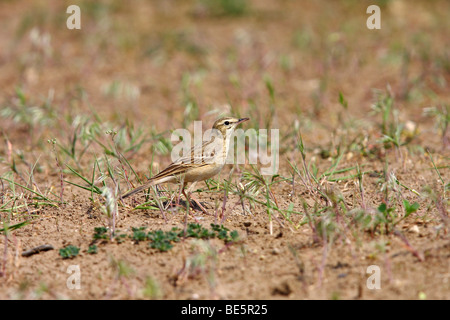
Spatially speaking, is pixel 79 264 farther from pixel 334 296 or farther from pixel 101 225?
pixel 334 296

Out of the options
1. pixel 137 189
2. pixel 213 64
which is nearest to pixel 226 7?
pixel 213 64

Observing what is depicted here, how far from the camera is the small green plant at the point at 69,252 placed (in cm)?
450

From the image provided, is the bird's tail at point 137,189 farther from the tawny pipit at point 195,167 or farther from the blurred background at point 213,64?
the blurred background at point 213,64

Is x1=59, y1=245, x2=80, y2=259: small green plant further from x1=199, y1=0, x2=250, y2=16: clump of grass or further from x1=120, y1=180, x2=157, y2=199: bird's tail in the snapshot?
x1=199, y1=0, x2=250, y2=16: clump of grass

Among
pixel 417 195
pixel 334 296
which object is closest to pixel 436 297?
pixel 334 296

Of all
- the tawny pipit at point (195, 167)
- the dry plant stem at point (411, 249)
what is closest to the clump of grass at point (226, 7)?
the tawny pipit at point (195, 167)

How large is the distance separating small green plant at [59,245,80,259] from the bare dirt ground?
0.14ft

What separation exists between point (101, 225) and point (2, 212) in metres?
1.01

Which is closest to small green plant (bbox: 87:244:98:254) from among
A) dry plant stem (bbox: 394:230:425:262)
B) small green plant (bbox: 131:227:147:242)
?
small green plant (bbox: 131:227:147:242)

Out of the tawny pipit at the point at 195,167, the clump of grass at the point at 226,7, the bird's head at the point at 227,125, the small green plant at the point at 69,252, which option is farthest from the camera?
the clump of grass at the point at 226,7

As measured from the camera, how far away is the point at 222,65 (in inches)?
385

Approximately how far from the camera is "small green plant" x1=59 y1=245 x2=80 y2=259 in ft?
14.8

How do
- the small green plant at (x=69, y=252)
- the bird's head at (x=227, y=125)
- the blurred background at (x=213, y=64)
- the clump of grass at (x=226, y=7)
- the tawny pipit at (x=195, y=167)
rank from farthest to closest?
1. the clump of grass at (x=226, y=7)
2. the blurred background at (x=213, y=64)
3. the bird's head at (x=227, y=125)
4. the tawny pipit at (x=195, y=167)
5. the small green plant at (x=69, y=252)

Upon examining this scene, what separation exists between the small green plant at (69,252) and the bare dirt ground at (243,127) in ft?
0.14
